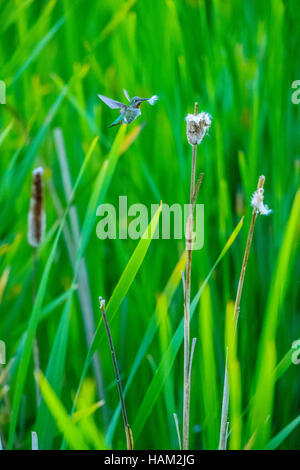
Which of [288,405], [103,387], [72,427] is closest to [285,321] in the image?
[288,405]

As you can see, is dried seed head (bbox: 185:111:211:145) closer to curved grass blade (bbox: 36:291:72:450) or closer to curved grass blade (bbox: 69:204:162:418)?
curved grass blade (bbox: 69:204:162:418)

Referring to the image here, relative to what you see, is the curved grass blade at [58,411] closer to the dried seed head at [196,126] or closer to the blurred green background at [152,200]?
the blurred green background at [152,200]

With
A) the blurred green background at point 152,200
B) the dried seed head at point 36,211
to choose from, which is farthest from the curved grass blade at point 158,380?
the dried seed head at point 36,211

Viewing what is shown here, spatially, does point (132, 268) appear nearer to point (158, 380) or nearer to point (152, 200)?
point (158, 380)

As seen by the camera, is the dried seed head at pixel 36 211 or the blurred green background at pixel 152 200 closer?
the dried seed head at pixel 36 211

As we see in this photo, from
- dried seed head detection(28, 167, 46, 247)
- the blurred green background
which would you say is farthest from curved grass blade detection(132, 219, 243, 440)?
dried seed head detection(28, 167, 46, 247)
